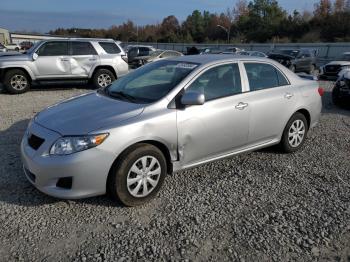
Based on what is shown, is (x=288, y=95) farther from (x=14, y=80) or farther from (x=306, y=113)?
(x=14, y=80)

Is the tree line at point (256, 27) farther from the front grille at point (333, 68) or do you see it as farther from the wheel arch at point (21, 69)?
the wheel arch at point (21, 69)

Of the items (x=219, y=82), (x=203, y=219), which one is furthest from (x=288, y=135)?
(x=203, y=219)

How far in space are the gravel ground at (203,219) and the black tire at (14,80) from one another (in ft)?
20.3

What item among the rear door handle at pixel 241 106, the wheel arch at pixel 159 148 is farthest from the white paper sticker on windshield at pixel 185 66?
the wheel arch at pixel 159 148

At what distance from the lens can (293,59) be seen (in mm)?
21047

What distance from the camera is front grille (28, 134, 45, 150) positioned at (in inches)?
141

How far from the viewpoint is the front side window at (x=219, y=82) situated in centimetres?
421

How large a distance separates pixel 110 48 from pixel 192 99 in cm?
872

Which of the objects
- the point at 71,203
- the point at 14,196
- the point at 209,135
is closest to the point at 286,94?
the point at 209,135

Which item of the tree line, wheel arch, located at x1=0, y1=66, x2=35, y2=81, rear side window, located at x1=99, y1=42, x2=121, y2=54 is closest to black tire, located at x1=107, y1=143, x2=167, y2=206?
wheel arch, located at x1=0, y1=66, x2=35, y2=81

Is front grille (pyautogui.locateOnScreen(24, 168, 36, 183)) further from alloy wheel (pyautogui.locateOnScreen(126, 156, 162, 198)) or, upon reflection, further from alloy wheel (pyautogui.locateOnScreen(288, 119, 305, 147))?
alloy wheel (pyautogui.locateOnScreen(288, 119, 305, 147))

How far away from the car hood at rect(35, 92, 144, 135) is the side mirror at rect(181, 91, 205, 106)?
0.48m

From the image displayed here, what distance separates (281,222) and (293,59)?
1929cm

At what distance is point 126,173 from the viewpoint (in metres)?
3.58
